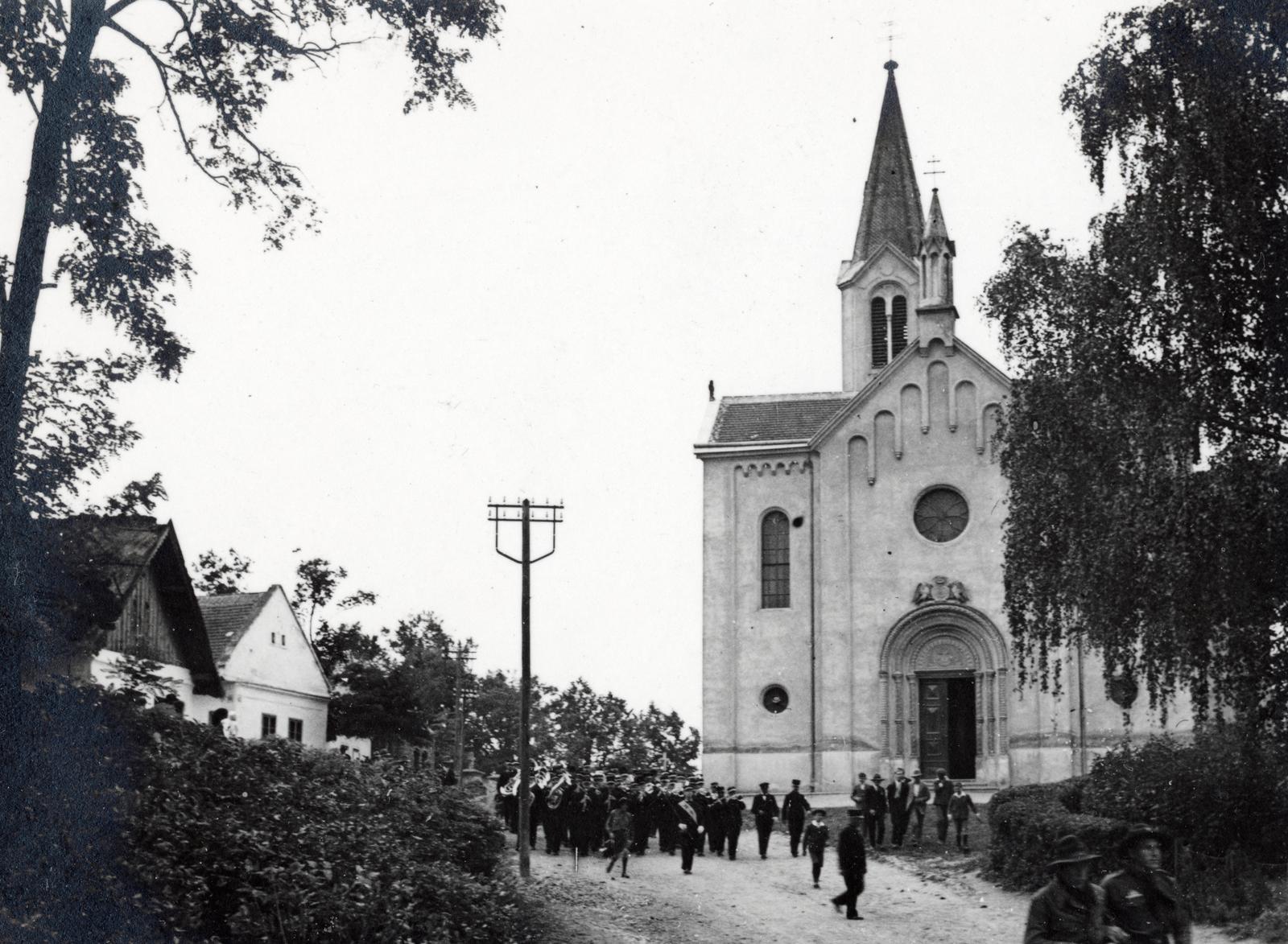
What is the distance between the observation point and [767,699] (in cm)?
3869

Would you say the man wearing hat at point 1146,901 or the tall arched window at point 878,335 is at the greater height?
the tall arched window at point 878,335

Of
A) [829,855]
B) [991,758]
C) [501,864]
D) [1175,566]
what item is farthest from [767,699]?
[1175,566]

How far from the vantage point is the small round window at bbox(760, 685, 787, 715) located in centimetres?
3850

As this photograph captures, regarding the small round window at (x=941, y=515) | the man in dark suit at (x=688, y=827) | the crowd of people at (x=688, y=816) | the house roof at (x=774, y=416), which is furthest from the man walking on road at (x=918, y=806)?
the house roof at (x=774, y=416)

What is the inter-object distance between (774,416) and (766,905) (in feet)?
76.1

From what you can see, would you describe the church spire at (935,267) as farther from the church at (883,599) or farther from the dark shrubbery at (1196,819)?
the dark shrubbery at (1196,819)

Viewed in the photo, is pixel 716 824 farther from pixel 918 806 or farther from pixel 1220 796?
pixel 1220 796

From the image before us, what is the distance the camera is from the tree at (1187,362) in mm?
17875

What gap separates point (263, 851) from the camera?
14.4 m

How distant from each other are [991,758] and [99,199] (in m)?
28.0

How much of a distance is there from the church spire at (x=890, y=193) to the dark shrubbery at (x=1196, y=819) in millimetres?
24347

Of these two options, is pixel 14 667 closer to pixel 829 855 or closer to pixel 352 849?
pixel 352 849

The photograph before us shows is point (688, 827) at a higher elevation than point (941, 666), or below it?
below

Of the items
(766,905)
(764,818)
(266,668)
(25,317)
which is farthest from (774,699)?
(25,317)
